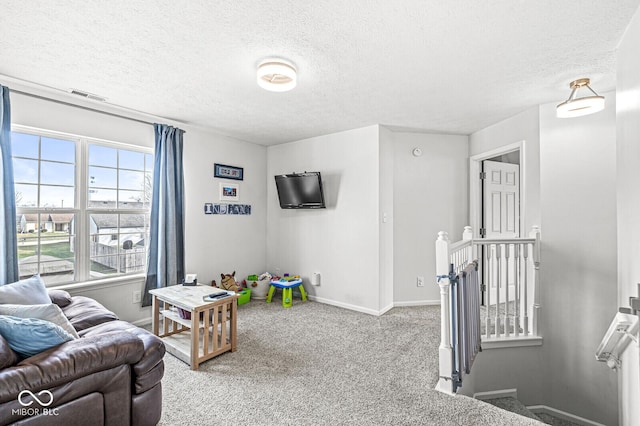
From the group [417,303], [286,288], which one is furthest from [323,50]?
[417,303]

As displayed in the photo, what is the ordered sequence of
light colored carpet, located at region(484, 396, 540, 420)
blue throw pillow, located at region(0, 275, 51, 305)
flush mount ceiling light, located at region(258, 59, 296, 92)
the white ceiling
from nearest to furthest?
the white ceiling, blue throw pillow, located at region(0, 275, 51, 305), flush mount ceiling light, located at region(258, 59, 296, 92), light colored carpet, located at region(484, 396, 540, 420)

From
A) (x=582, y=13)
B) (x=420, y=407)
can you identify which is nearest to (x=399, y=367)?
(x=420, y=407)

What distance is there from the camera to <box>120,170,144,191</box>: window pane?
3.45 metres

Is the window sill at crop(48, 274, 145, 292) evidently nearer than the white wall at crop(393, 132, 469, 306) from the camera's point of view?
Yes

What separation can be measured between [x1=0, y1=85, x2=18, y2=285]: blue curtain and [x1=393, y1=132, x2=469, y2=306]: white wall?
406 cm

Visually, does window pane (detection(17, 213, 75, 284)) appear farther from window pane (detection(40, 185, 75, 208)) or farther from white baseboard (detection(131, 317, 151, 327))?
white baseboard (detection(131, 317, 151, 327))

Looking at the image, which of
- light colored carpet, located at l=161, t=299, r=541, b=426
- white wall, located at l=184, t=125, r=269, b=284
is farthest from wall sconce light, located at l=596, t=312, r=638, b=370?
white wall, located at l=184, t=125, r=269, b=284

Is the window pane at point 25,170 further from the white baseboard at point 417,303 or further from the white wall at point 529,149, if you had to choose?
the white wall at point 529,149

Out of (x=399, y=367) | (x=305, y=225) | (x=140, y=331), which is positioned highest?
(x=305, y=225)

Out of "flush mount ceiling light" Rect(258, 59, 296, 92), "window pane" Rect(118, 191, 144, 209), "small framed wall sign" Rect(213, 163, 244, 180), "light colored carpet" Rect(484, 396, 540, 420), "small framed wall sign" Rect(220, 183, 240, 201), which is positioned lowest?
"light colored carpet" Rect(484, 396, 540, 420)

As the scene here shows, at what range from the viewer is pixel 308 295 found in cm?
450

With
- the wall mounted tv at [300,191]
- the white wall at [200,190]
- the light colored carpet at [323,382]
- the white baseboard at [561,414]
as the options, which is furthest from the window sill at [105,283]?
the white baseboard at [561,414]

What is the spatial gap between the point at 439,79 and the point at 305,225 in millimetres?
2720

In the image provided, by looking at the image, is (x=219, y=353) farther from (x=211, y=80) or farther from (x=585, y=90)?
(x=585, y=90)
